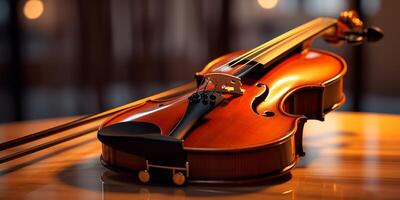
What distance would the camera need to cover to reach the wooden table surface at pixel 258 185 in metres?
0.84

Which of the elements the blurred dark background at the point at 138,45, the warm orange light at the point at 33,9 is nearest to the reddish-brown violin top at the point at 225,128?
the blurred dark background at the point at 138,45

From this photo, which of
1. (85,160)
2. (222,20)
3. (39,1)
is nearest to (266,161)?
(85,160)

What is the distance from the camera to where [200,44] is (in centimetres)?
267

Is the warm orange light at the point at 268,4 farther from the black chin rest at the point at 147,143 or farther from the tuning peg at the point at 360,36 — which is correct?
the black chin rest at the point at 147,143

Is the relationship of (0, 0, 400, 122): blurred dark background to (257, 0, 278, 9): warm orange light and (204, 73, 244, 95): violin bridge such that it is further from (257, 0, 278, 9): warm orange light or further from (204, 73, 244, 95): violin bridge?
(204, 73, 244, 95): violin bridge

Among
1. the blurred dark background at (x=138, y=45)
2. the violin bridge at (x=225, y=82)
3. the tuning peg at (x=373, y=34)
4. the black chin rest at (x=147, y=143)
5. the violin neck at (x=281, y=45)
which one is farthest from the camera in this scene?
the blurred dark background at (x=138, y=45)

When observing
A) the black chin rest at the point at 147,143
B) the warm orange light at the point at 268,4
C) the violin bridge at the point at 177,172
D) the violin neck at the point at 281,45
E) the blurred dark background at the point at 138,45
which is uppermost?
the violin neck at the point at 281,45

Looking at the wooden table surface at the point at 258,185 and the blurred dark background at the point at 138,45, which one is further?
the blurred dark background at the point at 138,45

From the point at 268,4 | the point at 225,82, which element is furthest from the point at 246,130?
the point at 268,4

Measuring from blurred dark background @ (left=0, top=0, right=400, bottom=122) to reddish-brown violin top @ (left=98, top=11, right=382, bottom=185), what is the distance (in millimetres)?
1471

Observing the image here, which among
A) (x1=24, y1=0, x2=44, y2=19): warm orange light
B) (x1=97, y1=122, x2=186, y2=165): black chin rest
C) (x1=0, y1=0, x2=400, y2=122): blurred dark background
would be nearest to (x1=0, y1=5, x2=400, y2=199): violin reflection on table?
(x1=97, y1=122, x2=186, y2=165): black chin rest

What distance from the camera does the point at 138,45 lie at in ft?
8.75

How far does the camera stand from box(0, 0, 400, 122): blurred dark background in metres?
2.61

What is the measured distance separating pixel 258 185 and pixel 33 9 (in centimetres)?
200
